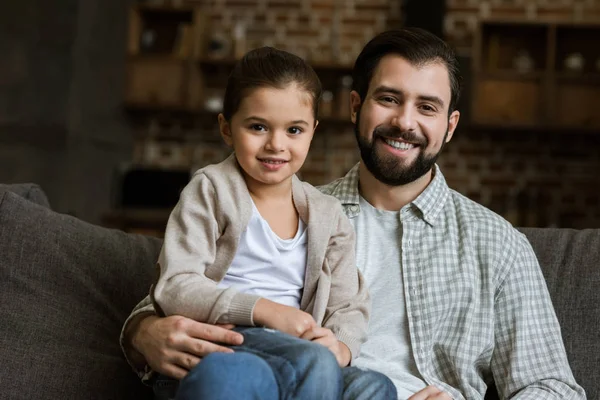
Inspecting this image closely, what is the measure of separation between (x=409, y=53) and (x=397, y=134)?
0.66ft

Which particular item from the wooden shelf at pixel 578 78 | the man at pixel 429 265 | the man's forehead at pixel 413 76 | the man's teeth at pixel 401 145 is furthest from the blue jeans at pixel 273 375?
the wooden shelf at pixel 578 78

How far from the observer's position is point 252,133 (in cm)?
159

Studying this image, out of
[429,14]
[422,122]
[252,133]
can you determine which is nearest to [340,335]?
[252,133]

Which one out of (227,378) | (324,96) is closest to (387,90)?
(227,378)

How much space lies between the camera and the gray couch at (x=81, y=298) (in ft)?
6.00

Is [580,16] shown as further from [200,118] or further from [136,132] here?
[136,132]

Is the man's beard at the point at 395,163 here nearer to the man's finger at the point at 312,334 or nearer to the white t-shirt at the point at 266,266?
the white t-shirt at the point at 266,266

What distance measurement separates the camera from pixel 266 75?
1.57 meters

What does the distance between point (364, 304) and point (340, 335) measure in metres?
0.12

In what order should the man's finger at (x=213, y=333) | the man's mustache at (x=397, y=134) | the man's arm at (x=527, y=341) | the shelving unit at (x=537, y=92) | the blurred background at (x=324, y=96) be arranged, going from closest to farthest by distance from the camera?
1. the man's finger at (x=213, y=333)
2. the man's arm at (x=527, y=341)
3. the man's mustache at (x=397, y=134)
4. the blurred background at (x=324, y=96)
5. the shelving unit at (x=537, y=92)

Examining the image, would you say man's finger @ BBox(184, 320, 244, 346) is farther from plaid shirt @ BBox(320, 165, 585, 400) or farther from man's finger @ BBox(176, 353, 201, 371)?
plaid shirt @ BBox(320, 165, 585, 400)

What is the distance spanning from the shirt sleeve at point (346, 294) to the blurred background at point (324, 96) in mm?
3791

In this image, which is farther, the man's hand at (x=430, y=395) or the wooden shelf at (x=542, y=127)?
the wooden shelf at (x=542, y=127)

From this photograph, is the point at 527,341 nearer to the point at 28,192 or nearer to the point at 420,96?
the point at 420,96
